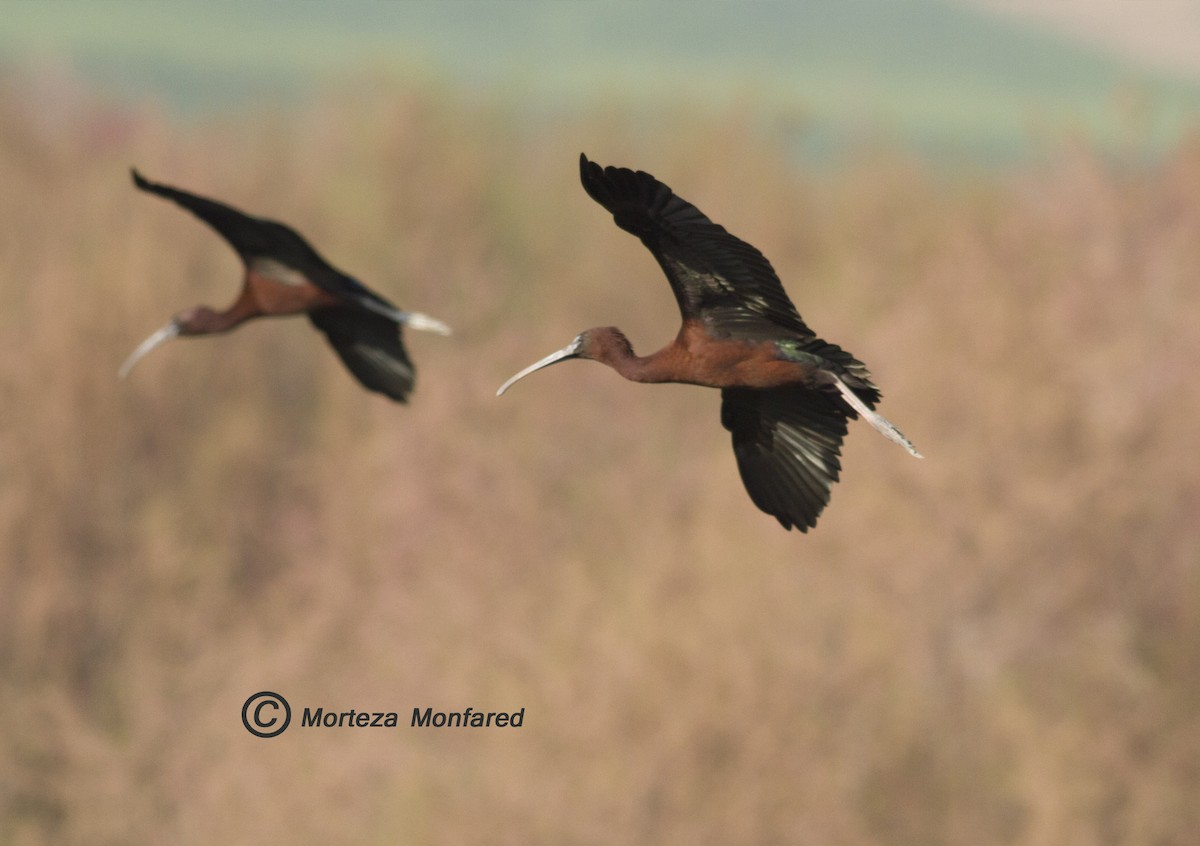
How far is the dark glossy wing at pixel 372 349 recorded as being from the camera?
32.1 feet

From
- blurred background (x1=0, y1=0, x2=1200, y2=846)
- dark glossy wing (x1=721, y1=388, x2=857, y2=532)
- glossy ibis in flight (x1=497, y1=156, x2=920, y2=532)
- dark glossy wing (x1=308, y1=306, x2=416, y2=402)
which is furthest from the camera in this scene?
blurred background (x1=0, y1=0, x2=1200, y2=846)

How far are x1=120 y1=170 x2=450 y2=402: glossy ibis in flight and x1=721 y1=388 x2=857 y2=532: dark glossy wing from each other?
1565 mm

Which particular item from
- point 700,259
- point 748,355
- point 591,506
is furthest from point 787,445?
point 591,506

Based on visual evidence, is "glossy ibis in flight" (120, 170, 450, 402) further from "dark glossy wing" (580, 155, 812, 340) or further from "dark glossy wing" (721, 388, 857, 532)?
"dark glossy wing" (580, 155, 812, 340)

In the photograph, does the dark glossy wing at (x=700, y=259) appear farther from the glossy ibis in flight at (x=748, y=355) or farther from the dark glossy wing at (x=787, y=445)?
the dark glossy wing at (x=787, y=445)

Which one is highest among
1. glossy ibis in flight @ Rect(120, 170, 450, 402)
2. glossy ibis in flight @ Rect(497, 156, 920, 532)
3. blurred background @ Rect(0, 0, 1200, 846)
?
blurred background @ Rect(0, 0, 1200, 846)

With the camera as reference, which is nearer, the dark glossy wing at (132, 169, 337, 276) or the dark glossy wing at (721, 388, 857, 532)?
the dark glossy wing at (721, 388, 857, 532)

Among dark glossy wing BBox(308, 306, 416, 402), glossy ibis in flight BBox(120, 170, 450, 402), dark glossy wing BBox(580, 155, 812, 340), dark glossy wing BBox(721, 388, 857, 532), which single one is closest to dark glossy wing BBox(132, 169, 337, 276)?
glossy ibis in flight BBox(120, 170, 450, 402)

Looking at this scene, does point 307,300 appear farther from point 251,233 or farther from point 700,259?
point 700,259

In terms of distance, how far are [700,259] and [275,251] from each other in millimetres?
3060

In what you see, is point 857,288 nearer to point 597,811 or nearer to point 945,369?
point 945,369

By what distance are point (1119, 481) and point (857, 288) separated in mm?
7857

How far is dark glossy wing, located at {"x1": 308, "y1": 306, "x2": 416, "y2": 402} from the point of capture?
9.79 meters

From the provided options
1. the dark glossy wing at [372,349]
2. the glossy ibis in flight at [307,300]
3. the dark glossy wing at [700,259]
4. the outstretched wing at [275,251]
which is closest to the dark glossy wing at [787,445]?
the dark glossy wing at [700,259]
